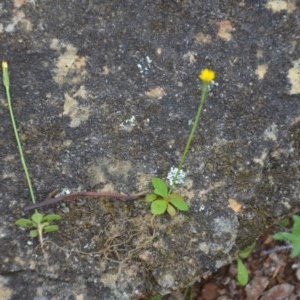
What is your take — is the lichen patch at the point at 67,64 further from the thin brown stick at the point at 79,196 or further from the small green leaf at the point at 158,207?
the small green leaf at the point at 158,207

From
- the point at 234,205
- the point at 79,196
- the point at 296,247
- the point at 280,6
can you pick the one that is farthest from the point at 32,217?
the point at 280,6

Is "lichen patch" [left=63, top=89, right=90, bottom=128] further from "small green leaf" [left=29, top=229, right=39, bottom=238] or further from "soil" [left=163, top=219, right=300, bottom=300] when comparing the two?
"soil" [left=163, top=219, right=300, bottom=300]

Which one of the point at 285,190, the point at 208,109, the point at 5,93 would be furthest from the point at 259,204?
the point at 5,93

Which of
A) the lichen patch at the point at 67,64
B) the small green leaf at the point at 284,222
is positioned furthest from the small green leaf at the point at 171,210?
the small green leaf at the point at 284,222

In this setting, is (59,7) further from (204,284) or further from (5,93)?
(204,284)

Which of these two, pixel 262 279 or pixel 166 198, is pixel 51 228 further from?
pixel 262 279
